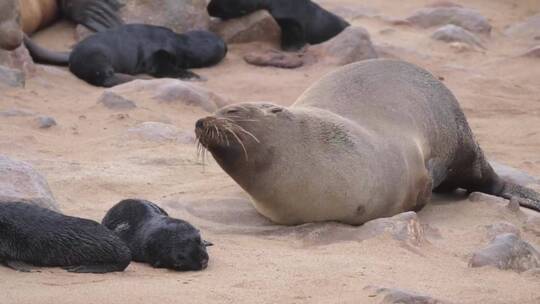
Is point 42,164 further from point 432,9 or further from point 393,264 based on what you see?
point 432,9

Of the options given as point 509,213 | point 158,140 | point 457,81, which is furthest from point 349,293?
point 457,81

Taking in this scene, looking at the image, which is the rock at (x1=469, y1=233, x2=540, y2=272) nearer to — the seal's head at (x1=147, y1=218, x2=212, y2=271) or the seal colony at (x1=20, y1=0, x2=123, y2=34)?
the seal's head at (x1=147, y1=218, x2=212, y2=271)

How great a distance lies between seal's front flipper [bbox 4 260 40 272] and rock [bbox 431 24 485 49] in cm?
876

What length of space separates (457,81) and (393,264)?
20.3 ft

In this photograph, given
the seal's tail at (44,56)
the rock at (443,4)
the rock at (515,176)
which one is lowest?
the rock at (443,4)

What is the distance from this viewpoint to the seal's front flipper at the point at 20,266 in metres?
4.41

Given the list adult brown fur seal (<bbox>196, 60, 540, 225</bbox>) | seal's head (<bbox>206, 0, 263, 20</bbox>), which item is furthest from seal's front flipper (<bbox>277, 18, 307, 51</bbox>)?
adult brown fur seal (<bbox>196, 60, 540, 225</bbox>)

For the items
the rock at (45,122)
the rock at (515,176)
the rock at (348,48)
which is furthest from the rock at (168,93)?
the rock at (515,176)

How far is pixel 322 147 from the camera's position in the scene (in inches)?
232

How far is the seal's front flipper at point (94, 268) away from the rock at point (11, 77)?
4.47 m

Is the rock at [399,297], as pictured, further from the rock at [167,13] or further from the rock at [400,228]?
the rock at [167,13]

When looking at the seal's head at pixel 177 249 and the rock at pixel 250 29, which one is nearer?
the seal's head at pixel 177 249

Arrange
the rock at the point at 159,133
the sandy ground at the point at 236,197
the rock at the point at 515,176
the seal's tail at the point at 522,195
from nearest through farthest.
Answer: the sandy ground at the point at 236,197, the seal's tail at the point at 522,195, the rock at the point at 515,176, the rock at the point at 159,133

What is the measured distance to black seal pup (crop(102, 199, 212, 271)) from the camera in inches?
187
